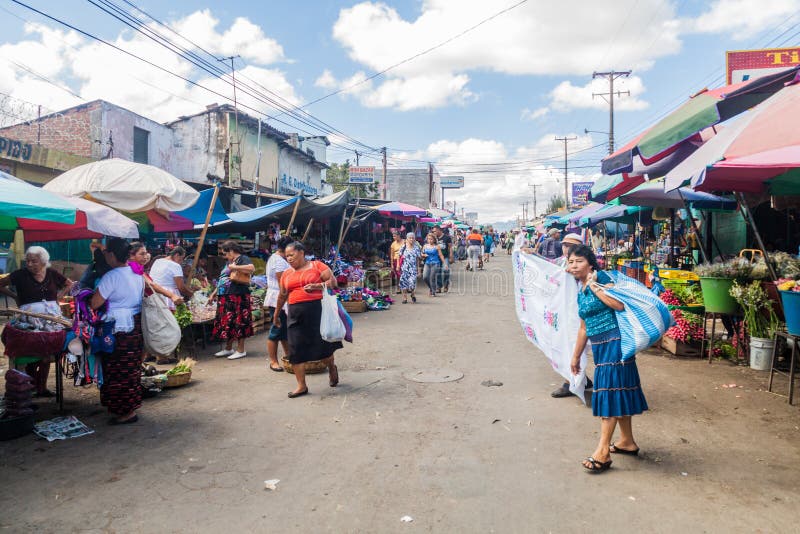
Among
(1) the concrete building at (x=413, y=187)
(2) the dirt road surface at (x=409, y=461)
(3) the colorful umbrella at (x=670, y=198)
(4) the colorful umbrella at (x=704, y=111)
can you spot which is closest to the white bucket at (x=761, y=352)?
A: (2) the dirt road surface at (x=409, y=461)

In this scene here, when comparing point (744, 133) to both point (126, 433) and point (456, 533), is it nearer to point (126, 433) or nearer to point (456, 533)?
point (456, 533)

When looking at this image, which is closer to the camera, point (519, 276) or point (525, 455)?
point (525, 455)

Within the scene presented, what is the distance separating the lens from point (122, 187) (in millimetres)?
6805

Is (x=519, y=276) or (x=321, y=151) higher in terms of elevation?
(x=321, y=151)

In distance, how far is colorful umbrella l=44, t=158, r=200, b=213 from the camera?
667 cm

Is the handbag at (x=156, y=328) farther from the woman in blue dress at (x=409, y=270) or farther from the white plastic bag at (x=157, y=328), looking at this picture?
the woman in blue dress at (x=409, y=270)

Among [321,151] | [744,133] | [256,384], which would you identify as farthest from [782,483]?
[321,151]

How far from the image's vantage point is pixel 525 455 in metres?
4.24

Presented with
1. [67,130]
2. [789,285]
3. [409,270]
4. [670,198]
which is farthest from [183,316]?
[67,130]

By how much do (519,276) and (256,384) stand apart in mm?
3794

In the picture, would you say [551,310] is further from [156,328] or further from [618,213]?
[618,213]

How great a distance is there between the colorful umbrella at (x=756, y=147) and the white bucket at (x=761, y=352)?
2.42 m

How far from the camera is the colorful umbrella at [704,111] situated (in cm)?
564

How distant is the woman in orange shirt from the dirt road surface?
0.46 metres
